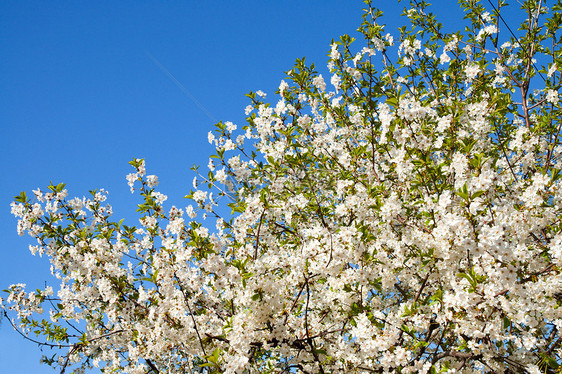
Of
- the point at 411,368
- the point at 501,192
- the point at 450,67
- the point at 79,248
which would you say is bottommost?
the point at 411,368

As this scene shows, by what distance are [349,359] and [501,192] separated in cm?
289

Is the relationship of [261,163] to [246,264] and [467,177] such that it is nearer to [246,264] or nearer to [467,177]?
[246,264]

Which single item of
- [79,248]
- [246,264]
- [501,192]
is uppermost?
[79,248]

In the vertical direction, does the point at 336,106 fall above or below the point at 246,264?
above

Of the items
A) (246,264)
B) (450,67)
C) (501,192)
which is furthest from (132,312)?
(450,67)

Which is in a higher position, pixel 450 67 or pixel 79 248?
pixel 450 67

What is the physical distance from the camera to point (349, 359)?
14.1 feet

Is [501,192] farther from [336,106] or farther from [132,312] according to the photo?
[132,312]

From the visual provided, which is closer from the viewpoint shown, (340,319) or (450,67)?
(340,319)

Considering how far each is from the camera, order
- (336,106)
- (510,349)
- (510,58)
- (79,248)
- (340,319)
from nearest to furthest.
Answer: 1. (510,349)
2. (340,319)
3. (79,248)
4. (336,106)
5. (510,58)

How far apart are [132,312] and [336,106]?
3.97 meters

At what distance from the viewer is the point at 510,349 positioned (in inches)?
165

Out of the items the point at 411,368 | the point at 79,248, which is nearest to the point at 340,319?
the point at 411,368

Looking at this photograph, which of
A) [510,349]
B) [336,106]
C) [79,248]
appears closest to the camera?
[510,349]
